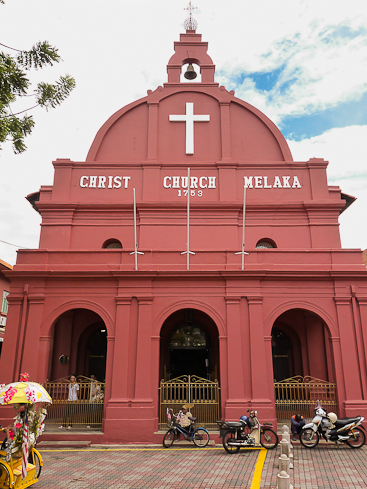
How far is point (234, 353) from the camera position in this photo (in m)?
12.9

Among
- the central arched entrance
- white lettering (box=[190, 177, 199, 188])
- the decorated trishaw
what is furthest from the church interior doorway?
the decorated trishaw

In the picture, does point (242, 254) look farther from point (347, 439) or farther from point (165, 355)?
point (347, 439)

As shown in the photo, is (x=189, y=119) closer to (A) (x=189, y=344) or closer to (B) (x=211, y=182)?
(B) (x=211, y=182)

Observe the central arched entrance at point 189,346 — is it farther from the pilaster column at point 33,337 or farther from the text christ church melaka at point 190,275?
the pilaster column at point 33,337

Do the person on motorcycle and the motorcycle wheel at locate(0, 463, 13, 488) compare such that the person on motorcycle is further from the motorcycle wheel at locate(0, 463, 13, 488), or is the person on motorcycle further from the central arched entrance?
the motorcycle wheel at locate(0, 463, 13, 488)

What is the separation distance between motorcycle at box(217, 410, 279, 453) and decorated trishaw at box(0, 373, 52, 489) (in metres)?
4.89

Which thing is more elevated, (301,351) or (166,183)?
(166,183)

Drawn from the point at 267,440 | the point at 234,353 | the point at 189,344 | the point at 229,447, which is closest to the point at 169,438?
the point at 229,447

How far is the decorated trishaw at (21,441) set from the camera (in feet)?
24.2

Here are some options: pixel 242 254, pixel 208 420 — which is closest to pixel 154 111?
pixel 242 254

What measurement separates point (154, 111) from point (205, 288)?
899cm

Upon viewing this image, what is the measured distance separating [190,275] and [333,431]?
6269 mm

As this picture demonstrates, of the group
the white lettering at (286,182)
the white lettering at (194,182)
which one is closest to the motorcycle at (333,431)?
the white lettering at (286,182)

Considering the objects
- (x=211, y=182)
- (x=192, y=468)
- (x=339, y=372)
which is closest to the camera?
(x=192, y=468)
